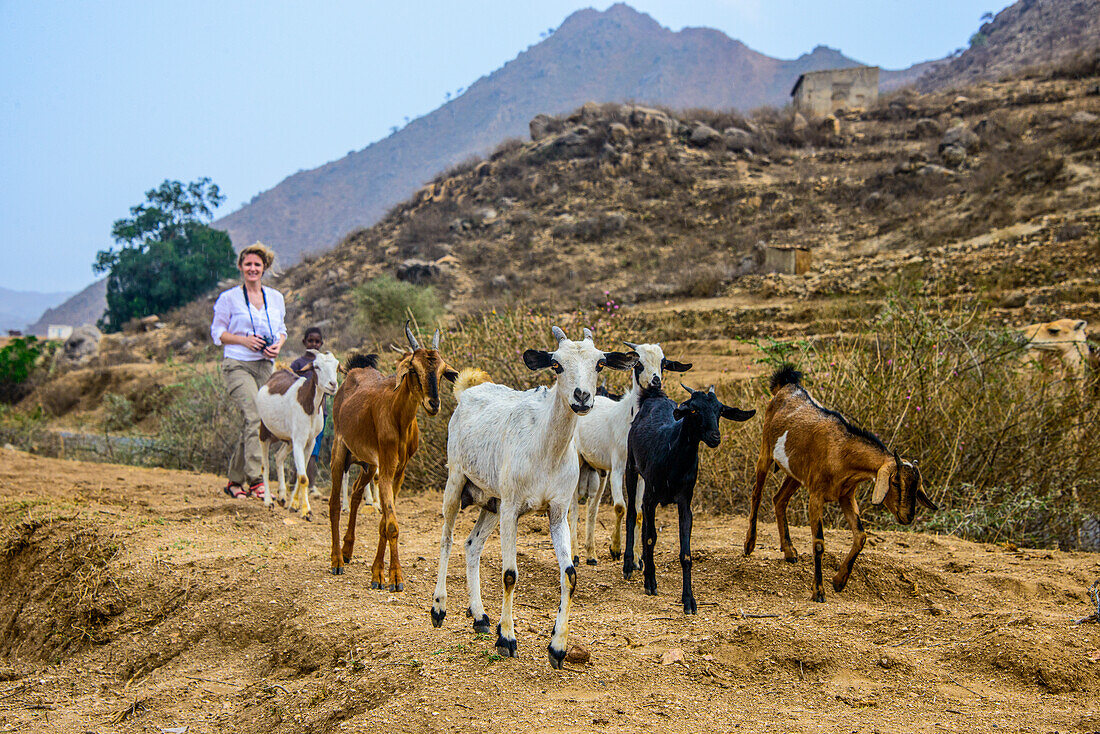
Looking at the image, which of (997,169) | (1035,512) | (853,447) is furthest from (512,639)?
(997,169)

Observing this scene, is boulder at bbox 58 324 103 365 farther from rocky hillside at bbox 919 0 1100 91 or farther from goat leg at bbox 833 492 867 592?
rocky hillside at bbox 919 0 1100 91

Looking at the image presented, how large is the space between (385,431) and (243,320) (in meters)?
4.01

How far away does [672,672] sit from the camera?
4000 millimetres

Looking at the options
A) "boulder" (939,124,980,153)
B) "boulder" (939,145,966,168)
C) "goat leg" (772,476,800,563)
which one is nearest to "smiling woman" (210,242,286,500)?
"goat leg" (772,476,800,563)

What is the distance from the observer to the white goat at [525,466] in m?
3.99

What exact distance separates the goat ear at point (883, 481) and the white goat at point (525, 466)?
204 cm

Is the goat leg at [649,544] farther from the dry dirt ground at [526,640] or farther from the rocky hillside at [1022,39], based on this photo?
the rocky hillside at [1022,39]

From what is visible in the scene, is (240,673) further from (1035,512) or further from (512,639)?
(1035,512)

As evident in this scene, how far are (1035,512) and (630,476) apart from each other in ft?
15.1

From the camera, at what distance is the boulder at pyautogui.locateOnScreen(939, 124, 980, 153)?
31.1m

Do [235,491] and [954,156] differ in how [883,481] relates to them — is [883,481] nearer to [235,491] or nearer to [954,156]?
[235,491]

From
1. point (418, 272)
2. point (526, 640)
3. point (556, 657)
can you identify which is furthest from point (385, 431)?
point (418, 272)

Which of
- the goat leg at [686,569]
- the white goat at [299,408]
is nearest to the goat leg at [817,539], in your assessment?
the goat leg at [686,569]

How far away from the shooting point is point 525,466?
13.8 ft
